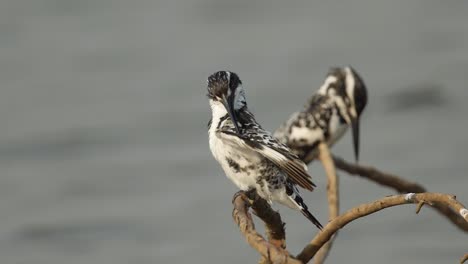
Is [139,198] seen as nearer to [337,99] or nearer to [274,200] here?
[337,99]

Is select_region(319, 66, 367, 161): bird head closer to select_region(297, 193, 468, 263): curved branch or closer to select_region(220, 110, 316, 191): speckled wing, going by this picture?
select_region(220, 110, 316, 191): speckled wing

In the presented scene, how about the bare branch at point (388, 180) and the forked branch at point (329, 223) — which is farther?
the bare branch at point (388, 180)

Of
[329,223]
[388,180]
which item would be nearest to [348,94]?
[388,180]

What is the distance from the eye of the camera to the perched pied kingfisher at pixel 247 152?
4.42 m

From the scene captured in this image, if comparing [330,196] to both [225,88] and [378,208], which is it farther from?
[378,208]

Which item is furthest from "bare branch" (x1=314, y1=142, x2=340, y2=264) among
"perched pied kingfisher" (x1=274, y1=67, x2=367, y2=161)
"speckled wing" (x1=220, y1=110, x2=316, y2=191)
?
"perched pied kingfisher" (x1=274, y1=67, x2=367, y2=161)

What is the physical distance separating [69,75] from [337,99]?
162 inches

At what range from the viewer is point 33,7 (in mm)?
12648

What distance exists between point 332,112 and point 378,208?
13.9 feet

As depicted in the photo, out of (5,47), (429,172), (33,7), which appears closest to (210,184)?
(429,172)

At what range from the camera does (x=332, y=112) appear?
7.41 m

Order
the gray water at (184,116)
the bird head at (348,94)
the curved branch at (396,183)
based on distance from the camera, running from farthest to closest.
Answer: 1. the gray water at (184,116)
2. the bird head at (348,94)
3. the curved branch at (396,183)

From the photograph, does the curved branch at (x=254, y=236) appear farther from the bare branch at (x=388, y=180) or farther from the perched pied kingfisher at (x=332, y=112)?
the perched pied kingfisher at (x=332, y=112)

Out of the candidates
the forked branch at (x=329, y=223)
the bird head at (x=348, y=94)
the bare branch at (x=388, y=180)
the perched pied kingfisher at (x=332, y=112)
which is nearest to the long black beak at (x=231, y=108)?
the forked branch at (x=329, y=223)
